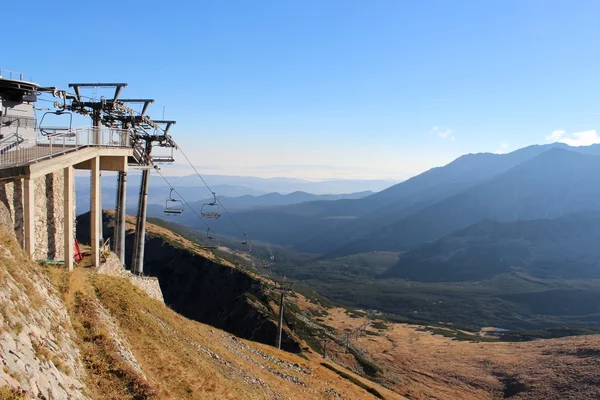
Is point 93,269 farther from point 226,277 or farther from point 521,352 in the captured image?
point 521,352

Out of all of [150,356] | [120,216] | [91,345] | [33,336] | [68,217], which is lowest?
[150,356]

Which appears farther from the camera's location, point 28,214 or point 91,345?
point 28,214

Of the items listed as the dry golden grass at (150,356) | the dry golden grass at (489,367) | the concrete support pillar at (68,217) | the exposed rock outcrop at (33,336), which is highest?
the concrete support pillar at (68,217)

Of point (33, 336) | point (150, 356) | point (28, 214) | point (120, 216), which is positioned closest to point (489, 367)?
point (120, 216)

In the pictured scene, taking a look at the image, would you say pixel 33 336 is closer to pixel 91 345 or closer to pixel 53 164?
pixel 91 345

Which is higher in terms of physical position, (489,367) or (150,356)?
(150,356)

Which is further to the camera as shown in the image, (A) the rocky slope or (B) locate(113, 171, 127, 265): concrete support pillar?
(B) locate(113, 171, 127, 265): concrete support pillar

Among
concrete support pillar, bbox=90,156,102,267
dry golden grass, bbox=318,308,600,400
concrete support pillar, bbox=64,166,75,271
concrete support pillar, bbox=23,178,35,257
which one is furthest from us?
dry golden grass, bbox=318,308,600,400

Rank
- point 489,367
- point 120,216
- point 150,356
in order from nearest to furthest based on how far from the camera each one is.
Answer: point 150,356
point 120,216
point 489,367

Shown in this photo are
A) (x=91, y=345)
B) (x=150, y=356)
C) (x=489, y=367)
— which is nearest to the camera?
(x=91, y=345)

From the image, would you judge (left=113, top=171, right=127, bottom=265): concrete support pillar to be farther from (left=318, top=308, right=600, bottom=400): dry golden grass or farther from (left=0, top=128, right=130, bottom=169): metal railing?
(left=318, top=308, right=600, bottom=400): dry golden grass

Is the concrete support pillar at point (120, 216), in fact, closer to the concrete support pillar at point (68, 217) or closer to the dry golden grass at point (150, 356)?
the dry golden grass at point (150, 356)

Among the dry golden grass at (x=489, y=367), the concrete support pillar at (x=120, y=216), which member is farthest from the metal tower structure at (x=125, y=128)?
the dry golden grass at (x=489, y=367)

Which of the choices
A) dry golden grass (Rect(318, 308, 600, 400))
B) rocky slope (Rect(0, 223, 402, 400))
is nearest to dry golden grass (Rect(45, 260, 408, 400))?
rocky slope (Rect(0, 223, 402, 400))
